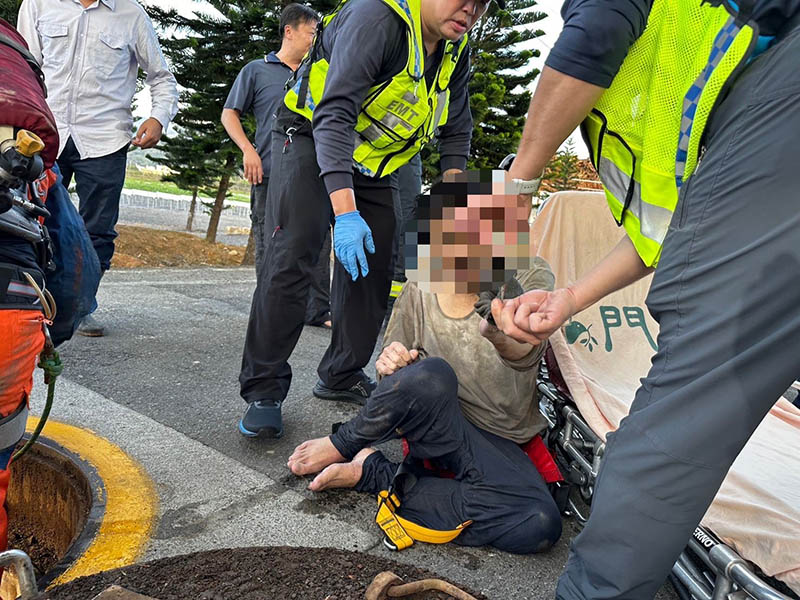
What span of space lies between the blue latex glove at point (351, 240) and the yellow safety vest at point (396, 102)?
365mm

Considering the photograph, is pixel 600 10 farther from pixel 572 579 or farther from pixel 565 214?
pixel 565 214

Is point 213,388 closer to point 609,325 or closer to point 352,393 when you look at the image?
point 352,393

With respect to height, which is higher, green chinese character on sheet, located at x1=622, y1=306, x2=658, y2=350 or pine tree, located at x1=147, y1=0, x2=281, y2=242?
pine tree, located at x1=147, y1=0, x2=281, y2=242

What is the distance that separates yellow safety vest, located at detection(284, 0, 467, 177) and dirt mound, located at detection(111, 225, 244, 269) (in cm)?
494

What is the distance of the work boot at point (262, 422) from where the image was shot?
2428 millimetres

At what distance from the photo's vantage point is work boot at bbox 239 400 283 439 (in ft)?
7.97

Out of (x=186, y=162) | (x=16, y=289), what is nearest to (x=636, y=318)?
(x=16, y=289)

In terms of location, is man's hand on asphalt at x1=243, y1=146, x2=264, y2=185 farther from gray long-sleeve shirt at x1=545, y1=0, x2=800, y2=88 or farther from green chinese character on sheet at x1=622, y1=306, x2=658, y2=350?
gray long-sleeve shirt at x1=545, y1=0, x2=800, y2=88

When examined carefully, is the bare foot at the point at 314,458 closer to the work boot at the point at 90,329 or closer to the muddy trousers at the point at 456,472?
the muddy trousers at the point at 456,472

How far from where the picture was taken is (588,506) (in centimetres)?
212

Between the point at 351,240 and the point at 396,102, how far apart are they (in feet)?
1.77

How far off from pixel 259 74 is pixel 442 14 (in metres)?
2.38

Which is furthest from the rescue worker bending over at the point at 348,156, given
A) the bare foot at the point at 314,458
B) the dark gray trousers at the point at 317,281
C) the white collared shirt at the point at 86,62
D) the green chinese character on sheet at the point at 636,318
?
the dark gray trousers at the point at 317,281

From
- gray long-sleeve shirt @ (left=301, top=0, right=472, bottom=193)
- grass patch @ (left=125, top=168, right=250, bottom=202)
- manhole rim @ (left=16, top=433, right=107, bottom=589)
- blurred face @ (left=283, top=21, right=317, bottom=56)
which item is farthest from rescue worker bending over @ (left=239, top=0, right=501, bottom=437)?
grass patch @ (left=125, top=168, right=250, bottom=202)
